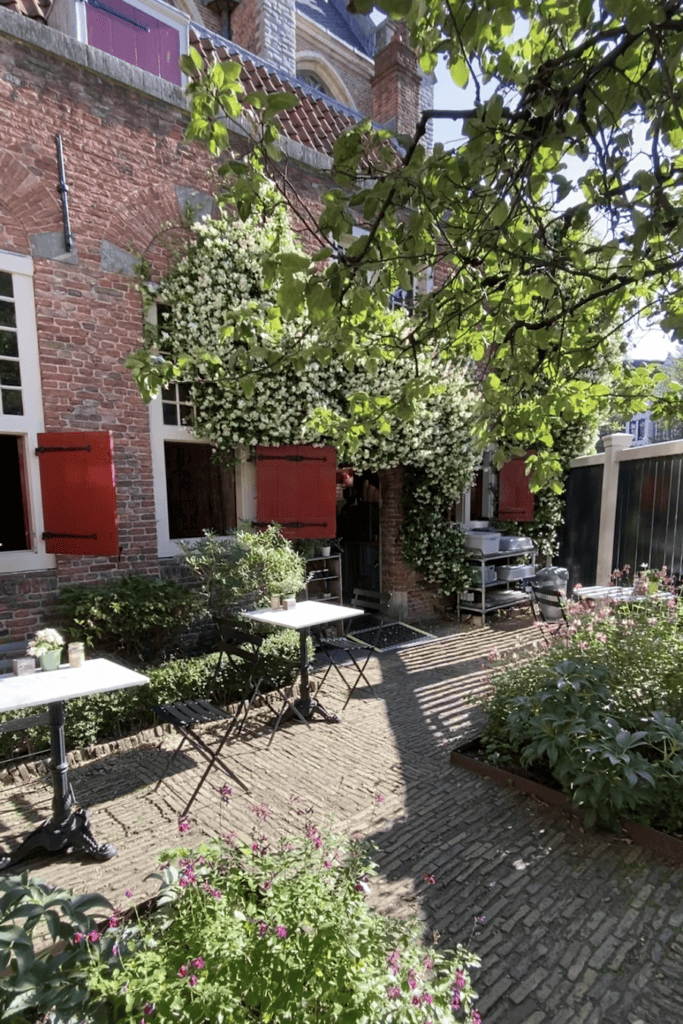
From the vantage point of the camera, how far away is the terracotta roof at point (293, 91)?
7.09m

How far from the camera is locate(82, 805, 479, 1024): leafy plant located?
1.37 m

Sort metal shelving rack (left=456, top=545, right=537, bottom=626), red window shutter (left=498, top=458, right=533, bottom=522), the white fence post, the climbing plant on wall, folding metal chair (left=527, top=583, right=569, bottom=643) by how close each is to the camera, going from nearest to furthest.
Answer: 1. the climbing plant on wall
2. folding metal chair (left=527, top=583, right=569, bottom=643)
3. the white fence post
4. metal shelving rack (left=456, top=545, right=537, bottom=626)
5. red window shutter (left=498, top=458, right=533, bottom=522)

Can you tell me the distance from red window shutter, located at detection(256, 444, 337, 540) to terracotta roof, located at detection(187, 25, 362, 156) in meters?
Result: 4.06

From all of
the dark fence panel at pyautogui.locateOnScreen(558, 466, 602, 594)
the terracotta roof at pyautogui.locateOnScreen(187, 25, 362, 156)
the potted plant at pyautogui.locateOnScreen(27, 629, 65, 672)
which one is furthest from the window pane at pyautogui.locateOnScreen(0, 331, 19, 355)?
the dark fence panel at pyautogui.locateOnScreen(558, 466, 602, 594)

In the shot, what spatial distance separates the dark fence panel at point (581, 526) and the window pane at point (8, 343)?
7.90 m

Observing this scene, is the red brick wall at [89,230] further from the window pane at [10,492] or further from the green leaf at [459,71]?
the green leaf at [459,71]

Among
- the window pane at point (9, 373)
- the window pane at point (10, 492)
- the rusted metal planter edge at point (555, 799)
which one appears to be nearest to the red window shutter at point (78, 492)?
the window pane at point (9, 373)

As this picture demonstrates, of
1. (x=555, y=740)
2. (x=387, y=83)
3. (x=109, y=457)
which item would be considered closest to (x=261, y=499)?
(x=109, y=457)

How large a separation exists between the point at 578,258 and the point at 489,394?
2.65 ft

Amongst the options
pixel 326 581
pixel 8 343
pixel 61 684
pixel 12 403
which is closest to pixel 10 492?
pixel 12 403

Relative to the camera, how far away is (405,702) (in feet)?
18.0

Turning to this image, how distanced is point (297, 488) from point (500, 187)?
17.1 feet

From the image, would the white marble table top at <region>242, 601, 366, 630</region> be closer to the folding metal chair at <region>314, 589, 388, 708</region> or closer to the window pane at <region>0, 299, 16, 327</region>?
the folding metal chair at <region>314, 589, 388, 708</region>

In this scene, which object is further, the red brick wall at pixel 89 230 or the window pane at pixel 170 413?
the window pane at pixel 170 413
